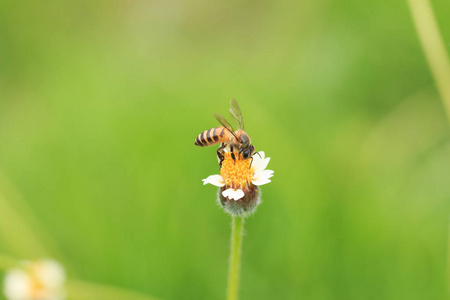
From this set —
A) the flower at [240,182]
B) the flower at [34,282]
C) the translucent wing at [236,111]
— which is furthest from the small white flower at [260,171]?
the flower at [34,282]

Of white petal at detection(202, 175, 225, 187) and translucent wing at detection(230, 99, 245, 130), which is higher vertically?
translucent wing at detection(230, 99, 245, 130)

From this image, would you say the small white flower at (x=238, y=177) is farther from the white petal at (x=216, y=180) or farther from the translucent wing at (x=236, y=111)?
the translucent wing at (x=236, y=111)

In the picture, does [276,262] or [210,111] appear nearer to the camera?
[276,262]

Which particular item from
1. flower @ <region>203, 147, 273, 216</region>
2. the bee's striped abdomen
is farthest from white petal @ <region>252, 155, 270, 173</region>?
the bee's striped abdomen

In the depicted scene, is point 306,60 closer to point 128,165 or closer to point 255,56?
point 255,56

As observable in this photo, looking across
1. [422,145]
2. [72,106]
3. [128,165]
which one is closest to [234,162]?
[128,165]

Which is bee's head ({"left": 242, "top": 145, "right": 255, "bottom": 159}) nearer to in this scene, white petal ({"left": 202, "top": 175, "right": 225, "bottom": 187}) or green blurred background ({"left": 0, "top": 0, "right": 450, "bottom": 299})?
white petal ({"left": 202, "top": 175, "right": 225, "bottom": 187})

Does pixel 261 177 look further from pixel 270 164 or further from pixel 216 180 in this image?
pixel 270 164
